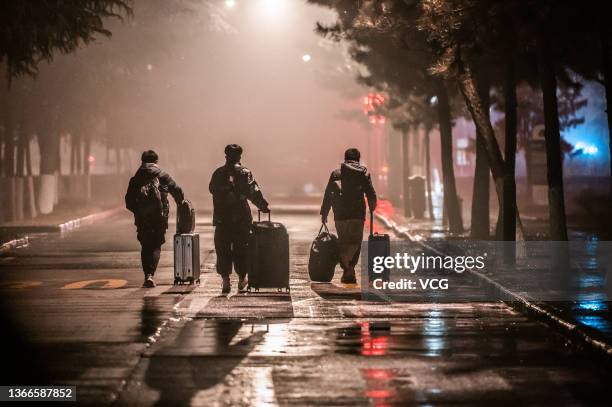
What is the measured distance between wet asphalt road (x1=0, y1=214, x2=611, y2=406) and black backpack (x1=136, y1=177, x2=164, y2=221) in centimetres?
99

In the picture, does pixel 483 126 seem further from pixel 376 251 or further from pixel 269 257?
pixel 269 257

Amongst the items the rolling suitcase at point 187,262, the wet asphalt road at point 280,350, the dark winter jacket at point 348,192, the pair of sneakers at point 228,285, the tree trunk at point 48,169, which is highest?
the tree trunk at point 48,169

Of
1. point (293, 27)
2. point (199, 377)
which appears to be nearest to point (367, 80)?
point (199, 377)

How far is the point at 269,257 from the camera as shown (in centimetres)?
1558

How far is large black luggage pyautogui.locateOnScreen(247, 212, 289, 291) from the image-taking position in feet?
51.0

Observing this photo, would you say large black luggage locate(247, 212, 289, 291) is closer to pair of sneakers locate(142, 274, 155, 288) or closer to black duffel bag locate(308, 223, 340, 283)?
black duffel bag locate(308, 223, 340, 283)

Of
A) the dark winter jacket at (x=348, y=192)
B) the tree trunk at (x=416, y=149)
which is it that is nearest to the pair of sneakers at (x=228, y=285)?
the dark winter jacket at (x=348, y=192)

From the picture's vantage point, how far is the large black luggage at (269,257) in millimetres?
15555

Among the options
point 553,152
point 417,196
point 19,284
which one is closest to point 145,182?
point 19,284

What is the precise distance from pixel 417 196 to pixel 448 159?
8073 millimetres

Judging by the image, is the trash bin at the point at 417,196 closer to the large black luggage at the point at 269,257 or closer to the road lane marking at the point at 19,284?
the road lane marking at the point at 19,284

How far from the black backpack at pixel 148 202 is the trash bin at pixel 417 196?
2115cm

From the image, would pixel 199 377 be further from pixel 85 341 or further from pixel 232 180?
pixel 232 180

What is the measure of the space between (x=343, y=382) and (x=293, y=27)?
347 ft
